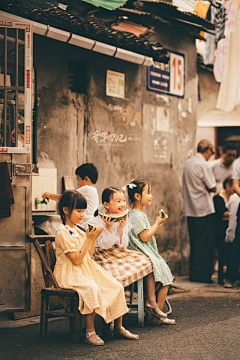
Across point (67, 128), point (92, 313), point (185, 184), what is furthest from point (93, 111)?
point (92, 313)

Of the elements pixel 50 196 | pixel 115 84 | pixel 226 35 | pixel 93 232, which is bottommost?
pixel 93 232

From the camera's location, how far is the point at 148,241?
743cm

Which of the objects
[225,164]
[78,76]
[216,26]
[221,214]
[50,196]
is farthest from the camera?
[225,164]

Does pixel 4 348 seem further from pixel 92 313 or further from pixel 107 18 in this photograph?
pixel 107 18

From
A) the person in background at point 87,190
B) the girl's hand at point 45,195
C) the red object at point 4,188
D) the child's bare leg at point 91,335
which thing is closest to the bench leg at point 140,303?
the child's bare leg at point 91,335

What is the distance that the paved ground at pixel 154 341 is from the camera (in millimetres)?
5777

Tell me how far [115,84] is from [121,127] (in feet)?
2.11

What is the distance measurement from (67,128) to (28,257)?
2.55 meters

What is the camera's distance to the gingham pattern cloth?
6746 mm

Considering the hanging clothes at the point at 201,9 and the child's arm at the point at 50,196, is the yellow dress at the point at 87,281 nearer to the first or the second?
the child's arm at the point at 50,196

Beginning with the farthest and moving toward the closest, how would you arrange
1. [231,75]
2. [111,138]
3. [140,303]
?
[231,75], [111,138], [140,303]

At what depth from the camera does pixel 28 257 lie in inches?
275

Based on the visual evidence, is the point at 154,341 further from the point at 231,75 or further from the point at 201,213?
Result: the point at 231,75

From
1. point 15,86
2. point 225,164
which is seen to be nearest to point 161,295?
point 15,86
